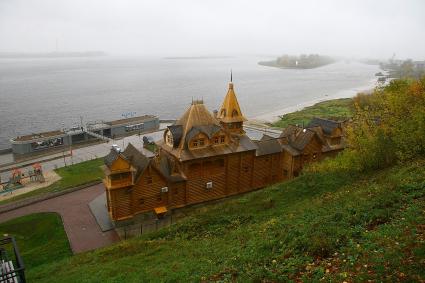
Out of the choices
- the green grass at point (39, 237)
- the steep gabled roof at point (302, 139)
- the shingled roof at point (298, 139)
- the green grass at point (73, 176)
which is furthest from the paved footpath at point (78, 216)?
the steep gabled roof at point (302, 139)

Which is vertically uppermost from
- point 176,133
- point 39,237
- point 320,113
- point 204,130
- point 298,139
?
point 204,130

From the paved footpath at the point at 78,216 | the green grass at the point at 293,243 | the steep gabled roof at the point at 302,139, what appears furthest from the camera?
the steep gabled roof at the point at 302,139

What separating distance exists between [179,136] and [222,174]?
6.33 m

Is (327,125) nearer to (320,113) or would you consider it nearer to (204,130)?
(204,130)

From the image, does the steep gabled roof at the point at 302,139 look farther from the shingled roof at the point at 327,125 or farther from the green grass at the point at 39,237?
the green grass at the point at 39,237

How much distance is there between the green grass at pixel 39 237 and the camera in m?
28.6

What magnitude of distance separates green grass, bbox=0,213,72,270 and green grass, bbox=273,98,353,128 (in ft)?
206

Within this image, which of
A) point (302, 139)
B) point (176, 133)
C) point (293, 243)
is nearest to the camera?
point (293, 243)

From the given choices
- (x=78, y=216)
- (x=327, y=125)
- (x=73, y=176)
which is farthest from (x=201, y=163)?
(x=73, y=176)

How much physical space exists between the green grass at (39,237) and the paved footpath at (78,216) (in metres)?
0.76

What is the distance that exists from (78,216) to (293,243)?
87.3 feet

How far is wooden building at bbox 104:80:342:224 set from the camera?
34094mm

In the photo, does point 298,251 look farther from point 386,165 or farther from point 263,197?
point 386,165

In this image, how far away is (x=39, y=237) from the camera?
3275cm
